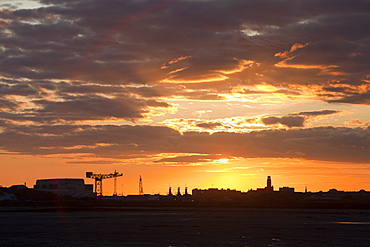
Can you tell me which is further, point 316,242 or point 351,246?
point 316,242

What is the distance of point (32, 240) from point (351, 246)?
27.5 metres

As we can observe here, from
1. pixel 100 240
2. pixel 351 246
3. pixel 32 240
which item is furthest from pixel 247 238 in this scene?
pixel 32 240

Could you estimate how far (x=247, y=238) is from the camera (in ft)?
174

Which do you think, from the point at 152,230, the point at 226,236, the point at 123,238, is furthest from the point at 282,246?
→ the point at 152,230

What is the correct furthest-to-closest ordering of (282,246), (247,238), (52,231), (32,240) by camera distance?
(52,231) < (247,238) < (32,240) < (282,246)

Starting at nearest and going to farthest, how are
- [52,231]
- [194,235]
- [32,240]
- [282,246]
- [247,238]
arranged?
[282,246], [32,240], [247,238], [194,235], [52,231]

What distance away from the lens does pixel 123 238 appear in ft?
173

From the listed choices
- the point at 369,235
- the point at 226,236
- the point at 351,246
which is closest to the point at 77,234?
the point at 226,236

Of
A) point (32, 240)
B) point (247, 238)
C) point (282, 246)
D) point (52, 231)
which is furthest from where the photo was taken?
point (52, 231)

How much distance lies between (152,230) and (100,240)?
1331cm

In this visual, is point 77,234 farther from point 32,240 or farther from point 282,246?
point 282,246

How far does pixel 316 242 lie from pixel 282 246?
5.65 metres

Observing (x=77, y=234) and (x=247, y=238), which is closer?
(x=247, y=238)

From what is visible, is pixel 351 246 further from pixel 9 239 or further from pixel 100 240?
pixel 9 239
